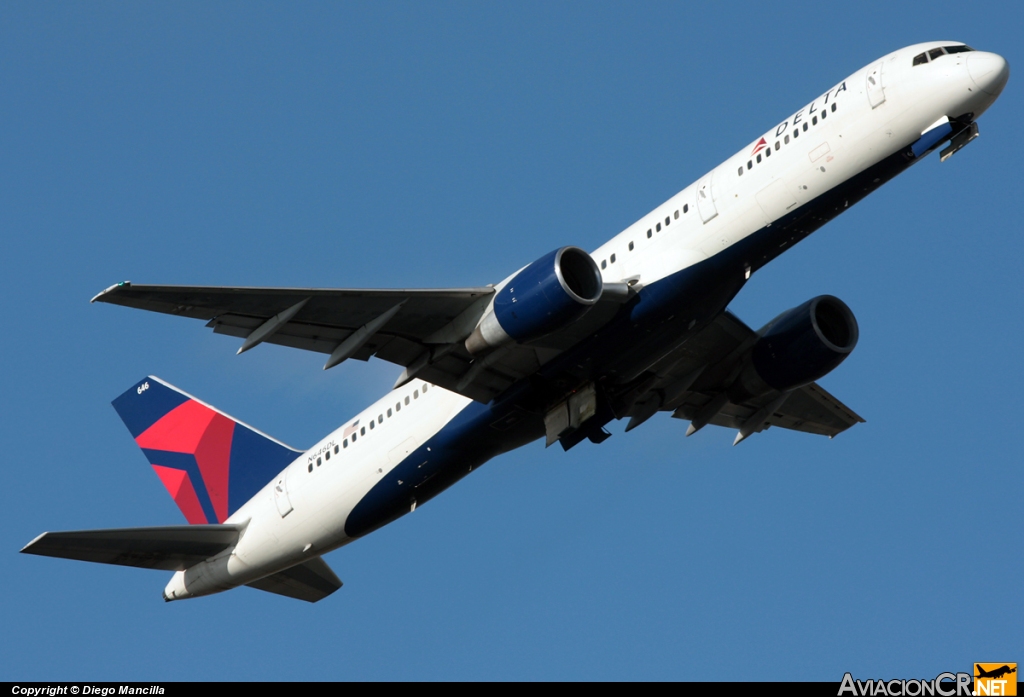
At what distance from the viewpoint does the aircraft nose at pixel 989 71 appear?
2586cm

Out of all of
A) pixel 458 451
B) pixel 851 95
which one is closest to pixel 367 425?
pixel 458 451

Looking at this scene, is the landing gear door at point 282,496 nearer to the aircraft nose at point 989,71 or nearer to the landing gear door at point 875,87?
the landing gear door at point 875,87

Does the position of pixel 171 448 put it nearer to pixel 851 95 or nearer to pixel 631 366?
pixel 631 366

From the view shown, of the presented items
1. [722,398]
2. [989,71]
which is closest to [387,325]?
[722,398]

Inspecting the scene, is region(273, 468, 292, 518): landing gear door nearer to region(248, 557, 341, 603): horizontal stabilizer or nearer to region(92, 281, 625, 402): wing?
region(248, 557, 341, 603): horizontal stabilizer

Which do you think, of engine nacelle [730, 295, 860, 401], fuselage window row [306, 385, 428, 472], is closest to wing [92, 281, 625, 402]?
fuselage window row [306, 385, 428, 472]

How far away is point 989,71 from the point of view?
84.9 feet

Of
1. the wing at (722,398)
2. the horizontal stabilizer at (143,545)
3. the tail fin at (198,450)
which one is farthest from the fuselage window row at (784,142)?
the horizontal stabilizer at (143,545)

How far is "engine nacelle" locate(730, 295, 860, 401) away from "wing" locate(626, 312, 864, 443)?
0.57 metres

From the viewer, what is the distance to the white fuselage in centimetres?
2625

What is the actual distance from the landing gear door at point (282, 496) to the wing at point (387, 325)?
18.7 ft

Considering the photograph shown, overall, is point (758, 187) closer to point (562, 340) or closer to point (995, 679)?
point (562, 340)

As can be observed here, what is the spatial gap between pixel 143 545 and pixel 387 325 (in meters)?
8.90

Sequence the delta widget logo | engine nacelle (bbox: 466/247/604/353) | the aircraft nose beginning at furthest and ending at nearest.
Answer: engine nacelle (bbox: 466/247/604/353)
the aircraft nose
the delta widget logo
